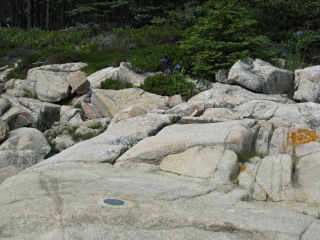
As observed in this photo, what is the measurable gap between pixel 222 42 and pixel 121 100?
3.90m

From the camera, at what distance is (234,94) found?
34.6 ft

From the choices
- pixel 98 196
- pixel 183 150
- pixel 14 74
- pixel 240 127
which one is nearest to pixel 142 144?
pixel 183 150

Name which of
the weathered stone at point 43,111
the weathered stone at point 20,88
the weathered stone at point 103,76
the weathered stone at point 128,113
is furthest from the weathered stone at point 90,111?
the weathered stone at point 20,88

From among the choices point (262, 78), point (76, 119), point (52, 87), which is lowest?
point (76, 119)

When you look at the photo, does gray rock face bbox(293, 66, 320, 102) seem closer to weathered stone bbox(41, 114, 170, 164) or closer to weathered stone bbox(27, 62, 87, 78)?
weathered stone bbox(41, 114, 170, 164)

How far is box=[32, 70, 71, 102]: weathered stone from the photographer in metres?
12.3

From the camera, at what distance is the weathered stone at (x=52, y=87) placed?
12320mm

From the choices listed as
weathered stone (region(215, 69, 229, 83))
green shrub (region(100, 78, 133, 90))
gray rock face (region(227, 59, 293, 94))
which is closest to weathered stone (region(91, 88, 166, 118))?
green shrub (region(100, 78, 133, 90))

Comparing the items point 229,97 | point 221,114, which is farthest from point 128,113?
point 229,97

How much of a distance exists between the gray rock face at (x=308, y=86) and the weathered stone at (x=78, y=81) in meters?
6.83

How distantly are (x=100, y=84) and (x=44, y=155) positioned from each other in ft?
16.4

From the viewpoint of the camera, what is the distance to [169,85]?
12.2 metres

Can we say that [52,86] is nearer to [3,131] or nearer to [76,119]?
[76,119]

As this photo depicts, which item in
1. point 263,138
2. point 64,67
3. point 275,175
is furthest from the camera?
point 64,67
